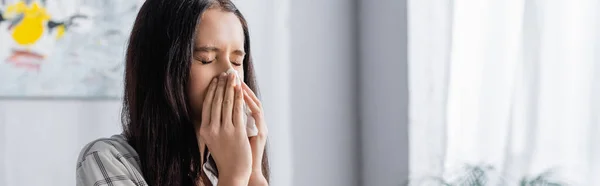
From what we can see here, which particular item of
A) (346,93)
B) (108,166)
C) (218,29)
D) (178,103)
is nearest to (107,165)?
(108,166)

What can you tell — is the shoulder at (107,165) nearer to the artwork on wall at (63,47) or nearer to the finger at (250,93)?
the finger at (250,93)

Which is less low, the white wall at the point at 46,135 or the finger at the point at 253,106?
the finger at the point at 253,106

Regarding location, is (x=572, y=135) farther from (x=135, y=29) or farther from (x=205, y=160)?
(x=135, y=29)

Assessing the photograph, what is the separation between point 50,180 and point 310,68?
997mm

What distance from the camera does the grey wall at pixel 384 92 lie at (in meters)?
2.60

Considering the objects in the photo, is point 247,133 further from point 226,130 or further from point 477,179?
point 477,179

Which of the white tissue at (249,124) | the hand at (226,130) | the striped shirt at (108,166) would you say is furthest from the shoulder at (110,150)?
the white tissue at (249,124)

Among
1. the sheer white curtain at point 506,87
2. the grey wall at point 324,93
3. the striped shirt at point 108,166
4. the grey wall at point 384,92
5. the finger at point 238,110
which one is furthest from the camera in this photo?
the grey wall at point 324,93

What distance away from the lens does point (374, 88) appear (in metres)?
2.79

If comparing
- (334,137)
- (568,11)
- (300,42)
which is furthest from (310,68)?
(568,11)

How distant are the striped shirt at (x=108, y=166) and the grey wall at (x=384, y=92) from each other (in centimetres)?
150

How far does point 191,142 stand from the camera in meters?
1.28

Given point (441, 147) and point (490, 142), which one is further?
point (441, 147)

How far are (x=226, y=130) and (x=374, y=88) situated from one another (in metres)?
1.58
